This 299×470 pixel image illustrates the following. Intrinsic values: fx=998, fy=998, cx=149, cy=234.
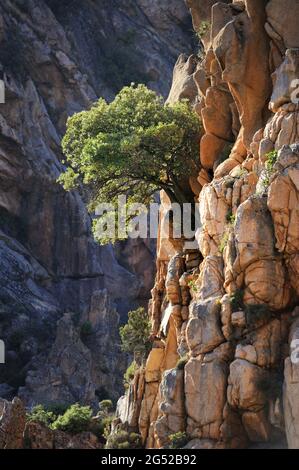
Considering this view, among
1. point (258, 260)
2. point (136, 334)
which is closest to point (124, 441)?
point (136, 334)

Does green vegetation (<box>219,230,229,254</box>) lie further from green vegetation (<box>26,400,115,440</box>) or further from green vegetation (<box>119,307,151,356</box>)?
green vegetation (<box>26,400,115,440</box>)

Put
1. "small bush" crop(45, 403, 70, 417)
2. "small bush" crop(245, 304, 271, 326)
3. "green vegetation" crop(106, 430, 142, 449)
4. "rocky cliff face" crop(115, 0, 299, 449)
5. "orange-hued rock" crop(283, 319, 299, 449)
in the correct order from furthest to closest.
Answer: "small bush" crop(45, 403, 70, 417)
"green vegetation" crop(106, 430, 142, 449)
"small bush" crop(245, 304, 271, 326)
"rocky cliff face" crop(115, 0, 299, 449)
"orange-hued rock" crop(283, 319, 299, 449)

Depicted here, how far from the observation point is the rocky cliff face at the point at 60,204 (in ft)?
220

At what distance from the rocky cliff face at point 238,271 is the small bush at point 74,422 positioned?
8.63ft

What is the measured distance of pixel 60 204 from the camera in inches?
2950

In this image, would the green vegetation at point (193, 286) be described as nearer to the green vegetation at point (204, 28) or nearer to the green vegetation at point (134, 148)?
the green vegetation at point (134, 148)

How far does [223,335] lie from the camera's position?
3106cm

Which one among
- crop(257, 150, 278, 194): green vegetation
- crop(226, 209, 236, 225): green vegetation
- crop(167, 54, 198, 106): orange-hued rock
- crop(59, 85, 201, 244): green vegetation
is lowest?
crop(226, 209, 236, 225): green vegetation

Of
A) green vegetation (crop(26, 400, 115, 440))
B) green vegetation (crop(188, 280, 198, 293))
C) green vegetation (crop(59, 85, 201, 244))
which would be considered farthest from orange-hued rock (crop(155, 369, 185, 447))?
green vegetation (crop(59, 85, 201, 244))

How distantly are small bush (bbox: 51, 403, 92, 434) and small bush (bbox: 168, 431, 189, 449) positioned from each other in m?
11.0

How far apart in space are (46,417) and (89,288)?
30.2 m

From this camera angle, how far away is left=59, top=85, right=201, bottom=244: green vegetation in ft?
131

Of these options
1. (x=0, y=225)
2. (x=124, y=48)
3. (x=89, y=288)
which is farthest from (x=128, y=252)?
(x=124, y=48)

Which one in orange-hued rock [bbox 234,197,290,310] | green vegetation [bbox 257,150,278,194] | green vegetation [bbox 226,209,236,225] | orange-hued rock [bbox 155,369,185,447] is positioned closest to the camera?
orange-hued rock [bbox 234,197,290,310]
